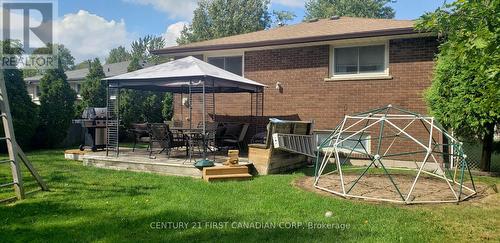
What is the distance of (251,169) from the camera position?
8633 mm

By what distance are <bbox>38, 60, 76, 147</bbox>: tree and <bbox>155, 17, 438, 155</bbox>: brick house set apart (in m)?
5.75

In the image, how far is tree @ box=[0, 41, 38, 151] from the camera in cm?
1378

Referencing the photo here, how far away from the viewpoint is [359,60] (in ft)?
36.1

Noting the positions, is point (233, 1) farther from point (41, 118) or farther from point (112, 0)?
point (41, 118)

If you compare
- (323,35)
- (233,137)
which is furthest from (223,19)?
(233,137)

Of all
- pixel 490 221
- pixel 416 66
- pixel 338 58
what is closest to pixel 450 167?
pixel 416 66

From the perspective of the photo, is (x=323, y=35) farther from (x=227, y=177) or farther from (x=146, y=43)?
(x=146, y=43)

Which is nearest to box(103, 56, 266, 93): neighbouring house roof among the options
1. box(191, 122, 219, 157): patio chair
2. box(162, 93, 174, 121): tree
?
box(191, 122, 219, 157): patio chair

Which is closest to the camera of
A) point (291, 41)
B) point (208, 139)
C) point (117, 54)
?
point (208, 139)

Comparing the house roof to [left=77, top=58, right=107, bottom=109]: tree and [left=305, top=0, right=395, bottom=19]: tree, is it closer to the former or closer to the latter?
[left=77, top=58, right=107, bottom=109]: tree

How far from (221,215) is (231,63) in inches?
335

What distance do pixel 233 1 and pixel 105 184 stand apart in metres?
37.9

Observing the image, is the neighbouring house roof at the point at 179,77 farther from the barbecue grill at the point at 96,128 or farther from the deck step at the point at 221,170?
the barbecue grill at the point at 96,128

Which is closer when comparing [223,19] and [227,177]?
[227,177]
